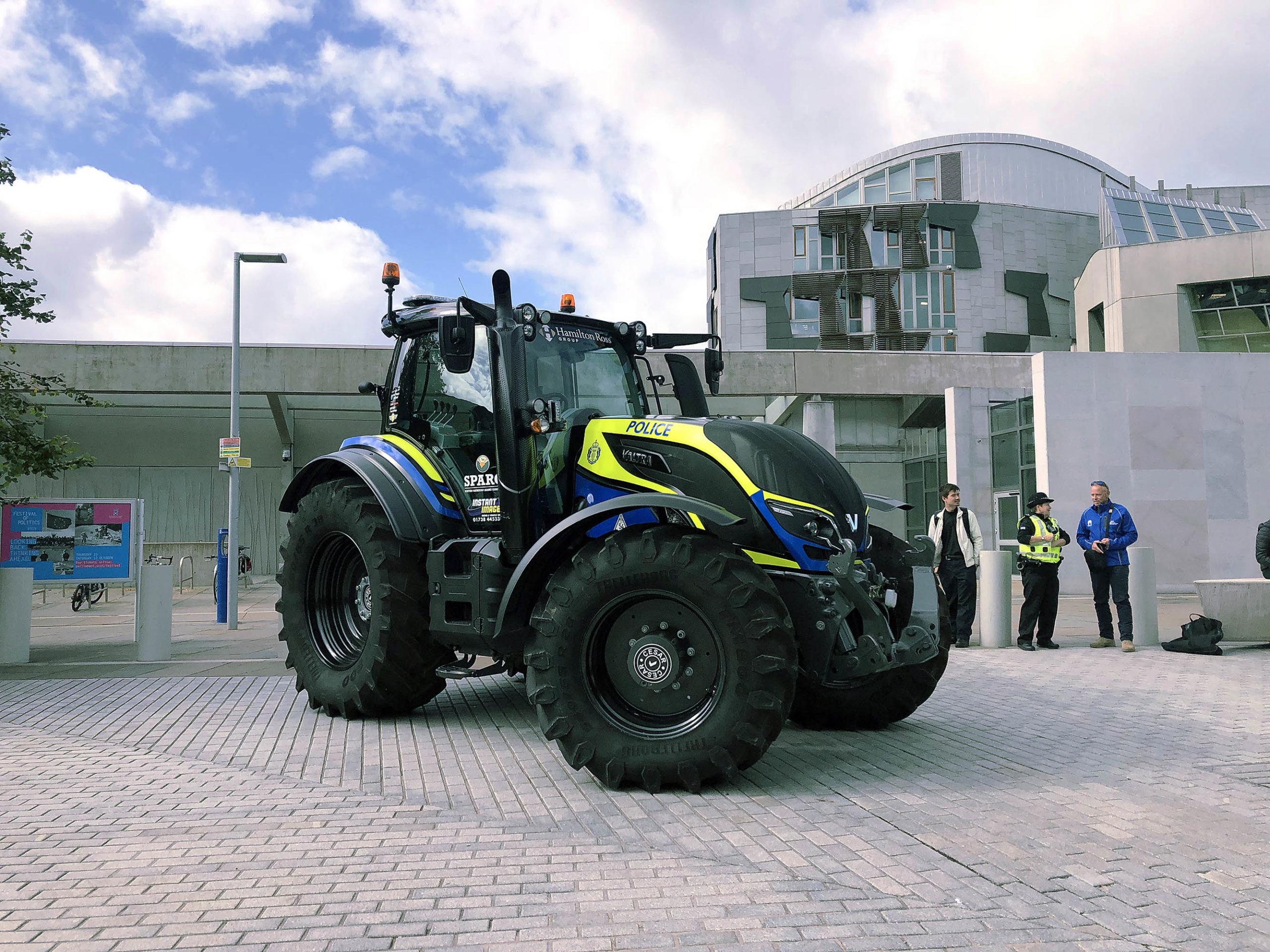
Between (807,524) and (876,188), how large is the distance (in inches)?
1778

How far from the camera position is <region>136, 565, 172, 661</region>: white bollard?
10.3 m

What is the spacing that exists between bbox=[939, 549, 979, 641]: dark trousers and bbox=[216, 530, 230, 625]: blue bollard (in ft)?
32.7

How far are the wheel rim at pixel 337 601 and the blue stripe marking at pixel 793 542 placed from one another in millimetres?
3162

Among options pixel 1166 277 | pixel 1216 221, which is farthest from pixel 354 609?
pixel 1216 221

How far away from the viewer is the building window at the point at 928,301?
42125mm

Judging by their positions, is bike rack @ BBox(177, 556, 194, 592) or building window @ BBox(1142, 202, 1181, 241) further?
building window @ BBox(1142, 202, 1181, 241)

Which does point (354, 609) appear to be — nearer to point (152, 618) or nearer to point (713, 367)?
point (713, 367)

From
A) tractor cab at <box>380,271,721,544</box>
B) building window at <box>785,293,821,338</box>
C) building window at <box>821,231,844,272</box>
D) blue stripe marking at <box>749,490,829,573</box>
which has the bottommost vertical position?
blue stripe marking at <box>749,490,829,573</box>

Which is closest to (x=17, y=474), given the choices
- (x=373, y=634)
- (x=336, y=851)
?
(x=373, y=634)

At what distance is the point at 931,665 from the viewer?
603 centimetres

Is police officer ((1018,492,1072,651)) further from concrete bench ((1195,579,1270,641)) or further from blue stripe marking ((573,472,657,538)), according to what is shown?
blue stripe marking ((573,472,657,538))

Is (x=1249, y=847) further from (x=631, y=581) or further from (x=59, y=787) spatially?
(x=59, y=787)

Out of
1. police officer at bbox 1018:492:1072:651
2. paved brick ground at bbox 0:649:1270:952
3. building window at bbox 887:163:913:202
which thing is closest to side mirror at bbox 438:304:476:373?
paved brick ground at bbox 0:649:1270:952

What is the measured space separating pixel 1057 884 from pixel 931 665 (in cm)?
249
